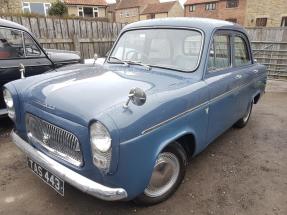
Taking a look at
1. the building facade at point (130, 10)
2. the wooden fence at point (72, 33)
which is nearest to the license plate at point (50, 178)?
the wooden fence at point (72, 33)

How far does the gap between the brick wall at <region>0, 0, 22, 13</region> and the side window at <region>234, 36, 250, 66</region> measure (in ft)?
56.9

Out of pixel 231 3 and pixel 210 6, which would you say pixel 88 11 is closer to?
pixel 210 6

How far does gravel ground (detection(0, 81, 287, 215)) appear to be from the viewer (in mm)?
2809

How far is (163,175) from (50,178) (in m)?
1.16

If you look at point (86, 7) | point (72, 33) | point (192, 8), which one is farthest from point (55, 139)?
point (192, 8)

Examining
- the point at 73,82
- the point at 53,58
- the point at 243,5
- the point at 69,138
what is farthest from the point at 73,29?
the point at 243,5

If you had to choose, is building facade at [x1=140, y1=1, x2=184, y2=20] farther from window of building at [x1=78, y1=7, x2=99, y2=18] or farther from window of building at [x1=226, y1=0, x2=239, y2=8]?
window of building at [x1=226, y1=0, x2=239, y2=8]

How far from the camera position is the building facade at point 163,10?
40.9 m

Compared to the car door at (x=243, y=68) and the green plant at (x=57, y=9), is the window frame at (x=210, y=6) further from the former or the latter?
the car door at (x=243, y=68)

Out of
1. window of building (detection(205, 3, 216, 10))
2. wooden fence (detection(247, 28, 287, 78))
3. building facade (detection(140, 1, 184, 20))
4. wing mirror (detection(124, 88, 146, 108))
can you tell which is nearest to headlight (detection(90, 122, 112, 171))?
wing mirror (detection(124, 88, 146, 108))

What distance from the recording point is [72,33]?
9.72 metres

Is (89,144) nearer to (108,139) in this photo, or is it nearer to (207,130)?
(108,139)

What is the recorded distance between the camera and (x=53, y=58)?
5.66m

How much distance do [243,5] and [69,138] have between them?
31.1m
